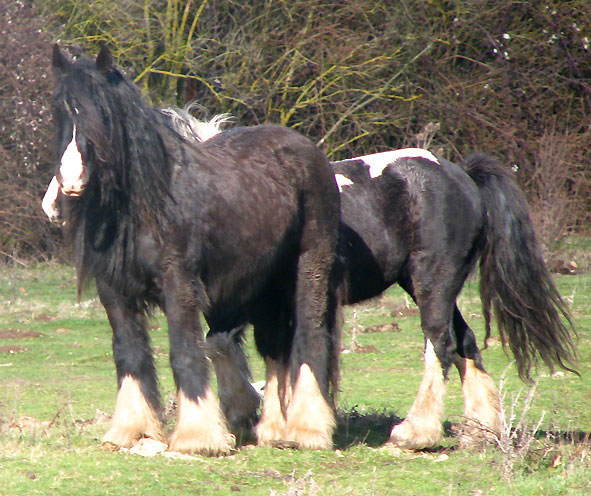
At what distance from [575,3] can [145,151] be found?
1597 centimetres

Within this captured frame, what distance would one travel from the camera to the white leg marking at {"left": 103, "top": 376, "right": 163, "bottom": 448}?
543 cm

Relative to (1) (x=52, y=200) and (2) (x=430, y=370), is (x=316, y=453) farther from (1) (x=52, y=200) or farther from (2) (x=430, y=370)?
(1) (x=52, y=200)

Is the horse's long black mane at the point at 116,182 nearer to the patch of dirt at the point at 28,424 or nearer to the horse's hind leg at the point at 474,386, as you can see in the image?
the patch of dirt at the point at 28,424

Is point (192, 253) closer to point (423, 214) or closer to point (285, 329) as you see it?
point (285, 329)

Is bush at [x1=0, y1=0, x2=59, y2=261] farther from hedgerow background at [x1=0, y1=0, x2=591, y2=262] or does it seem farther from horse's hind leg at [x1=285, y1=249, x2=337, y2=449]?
horse's hind leg at [x1=285, y1=249, x2=337, y2=449]

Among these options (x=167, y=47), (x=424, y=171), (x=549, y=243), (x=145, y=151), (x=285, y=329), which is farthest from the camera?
(x=167, y=47)

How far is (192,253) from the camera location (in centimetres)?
548

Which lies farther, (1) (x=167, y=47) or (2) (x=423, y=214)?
(1) (x=167, y=47)

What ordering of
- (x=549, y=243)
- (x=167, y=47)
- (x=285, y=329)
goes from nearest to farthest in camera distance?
(x=285, y=329), (x=549, y=243), (x=167, y=47)

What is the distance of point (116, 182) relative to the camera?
17.5 ft

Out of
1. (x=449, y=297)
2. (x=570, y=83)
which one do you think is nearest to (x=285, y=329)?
(x=449, y=297)

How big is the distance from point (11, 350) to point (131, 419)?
570cm

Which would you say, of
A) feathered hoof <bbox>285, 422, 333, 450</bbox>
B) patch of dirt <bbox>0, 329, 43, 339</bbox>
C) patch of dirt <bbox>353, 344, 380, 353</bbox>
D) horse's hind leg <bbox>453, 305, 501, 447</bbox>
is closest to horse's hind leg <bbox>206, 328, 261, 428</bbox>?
feathered hoof <bbox>285, 422, 333, 450</bbox>

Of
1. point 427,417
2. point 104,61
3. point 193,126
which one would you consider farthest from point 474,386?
point 104,61
